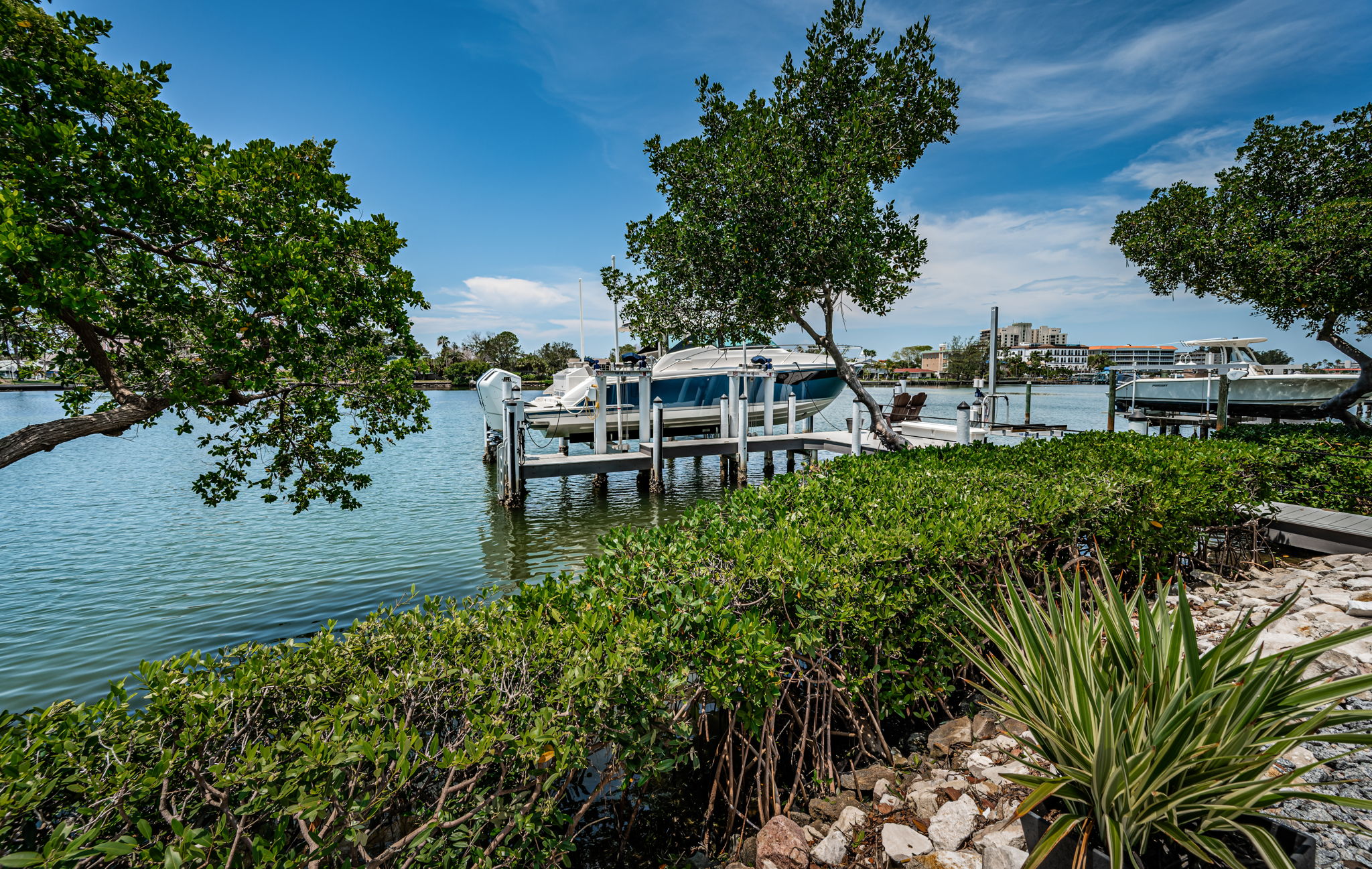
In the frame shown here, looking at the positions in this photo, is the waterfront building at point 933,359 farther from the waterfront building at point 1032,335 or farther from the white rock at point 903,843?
the white rock at point 903,843

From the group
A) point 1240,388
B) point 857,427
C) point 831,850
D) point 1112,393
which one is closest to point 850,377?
point 857,427

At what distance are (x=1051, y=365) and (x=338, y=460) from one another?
104647mm

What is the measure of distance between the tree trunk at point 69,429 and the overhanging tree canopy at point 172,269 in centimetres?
2

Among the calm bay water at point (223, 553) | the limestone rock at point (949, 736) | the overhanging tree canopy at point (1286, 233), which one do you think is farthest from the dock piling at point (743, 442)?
the limestone rock at point (949, 736)

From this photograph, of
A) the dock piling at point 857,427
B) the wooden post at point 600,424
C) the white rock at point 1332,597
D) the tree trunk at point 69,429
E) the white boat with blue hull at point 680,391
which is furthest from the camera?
the white boat with blue hull at point 680,391

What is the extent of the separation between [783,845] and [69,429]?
5880mm

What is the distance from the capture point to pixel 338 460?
670 centimetres

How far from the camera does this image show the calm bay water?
7.58 m

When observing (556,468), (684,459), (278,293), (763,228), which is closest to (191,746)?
(278,293)

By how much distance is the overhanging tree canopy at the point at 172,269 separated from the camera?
12.6 ft

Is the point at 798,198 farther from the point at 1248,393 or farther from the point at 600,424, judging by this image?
the point at 1248,393

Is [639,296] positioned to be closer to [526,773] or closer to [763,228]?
[763,228]

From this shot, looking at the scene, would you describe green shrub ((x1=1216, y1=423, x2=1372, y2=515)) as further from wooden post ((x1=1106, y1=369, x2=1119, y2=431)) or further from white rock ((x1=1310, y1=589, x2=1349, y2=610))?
wooden post ((x1=1106, y1=369, x2=1119, y2=431))

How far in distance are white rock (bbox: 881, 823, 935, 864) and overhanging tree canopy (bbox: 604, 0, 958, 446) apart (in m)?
7.56
